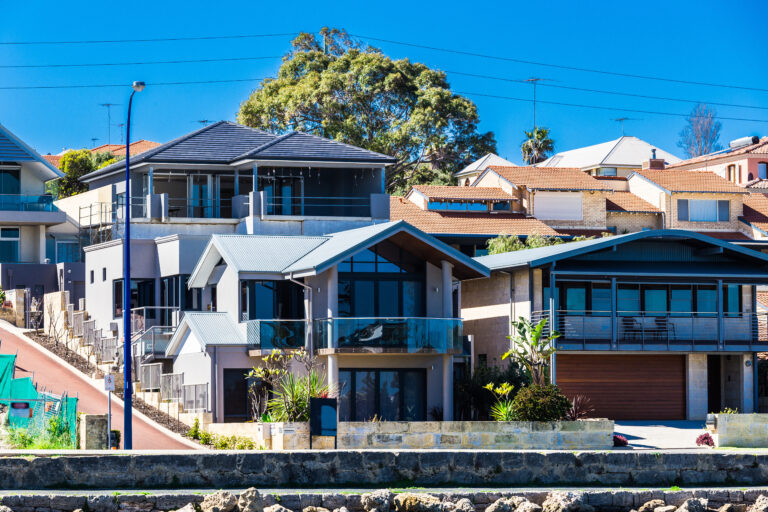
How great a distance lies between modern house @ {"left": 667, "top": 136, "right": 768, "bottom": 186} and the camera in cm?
9421

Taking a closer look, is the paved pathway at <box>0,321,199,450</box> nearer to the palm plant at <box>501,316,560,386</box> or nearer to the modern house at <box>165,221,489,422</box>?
the modern house at <box>165,221,489,422</box>

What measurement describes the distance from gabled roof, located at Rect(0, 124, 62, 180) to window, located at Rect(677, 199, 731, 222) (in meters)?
34.4

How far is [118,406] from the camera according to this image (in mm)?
38406

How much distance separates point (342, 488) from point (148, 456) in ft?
12.4

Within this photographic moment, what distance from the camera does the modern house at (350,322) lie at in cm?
3681

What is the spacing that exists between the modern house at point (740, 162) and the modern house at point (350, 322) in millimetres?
56611

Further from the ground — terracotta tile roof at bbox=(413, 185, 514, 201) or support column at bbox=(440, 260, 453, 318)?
terracotta tile roof at bbox=(413, 185, 514, 201)

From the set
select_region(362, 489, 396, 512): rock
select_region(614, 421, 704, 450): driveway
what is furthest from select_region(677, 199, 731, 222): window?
select_region(362, 489, 396, 512): rock

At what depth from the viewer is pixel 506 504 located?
24.5 m

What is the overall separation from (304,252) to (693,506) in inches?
716

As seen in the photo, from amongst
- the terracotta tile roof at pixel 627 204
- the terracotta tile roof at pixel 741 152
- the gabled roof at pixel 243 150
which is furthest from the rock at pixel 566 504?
the terracotta tile roof at pixel 741 152

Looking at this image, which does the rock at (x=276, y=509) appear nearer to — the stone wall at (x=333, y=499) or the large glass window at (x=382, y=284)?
the stone wall at (x=333, y=499)

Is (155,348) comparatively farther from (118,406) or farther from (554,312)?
(554,312)

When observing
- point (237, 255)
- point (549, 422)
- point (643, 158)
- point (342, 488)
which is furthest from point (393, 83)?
point (342, 488)
